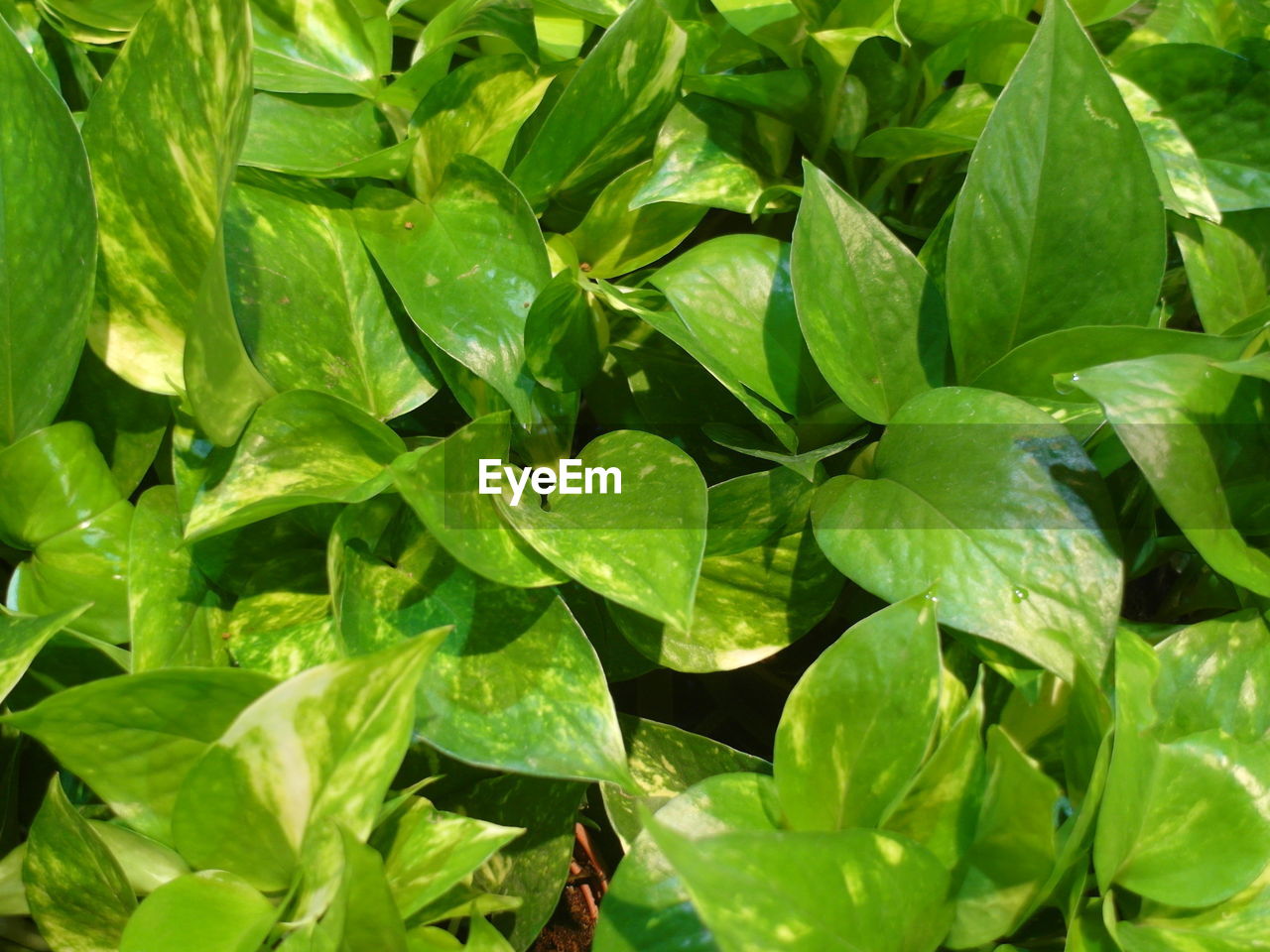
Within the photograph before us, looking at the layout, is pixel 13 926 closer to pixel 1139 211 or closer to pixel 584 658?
pixel 584 658

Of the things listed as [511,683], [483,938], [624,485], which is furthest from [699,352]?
[483,938]

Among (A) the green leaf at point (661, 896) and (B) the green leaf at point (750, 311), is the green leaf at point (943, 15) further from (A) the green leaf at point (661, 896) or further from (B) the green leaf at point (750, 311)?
(A) the green leaf at point (661, 896)

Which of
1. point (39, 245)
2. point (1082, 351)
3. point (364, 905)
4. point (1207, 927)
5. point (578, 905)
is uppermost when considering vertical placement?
point (39, 245)

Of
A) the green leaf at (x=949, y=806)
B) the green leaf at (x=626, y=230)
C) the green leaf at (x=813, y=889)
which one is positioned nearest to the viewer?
the green leaf at (x=813, y=889)

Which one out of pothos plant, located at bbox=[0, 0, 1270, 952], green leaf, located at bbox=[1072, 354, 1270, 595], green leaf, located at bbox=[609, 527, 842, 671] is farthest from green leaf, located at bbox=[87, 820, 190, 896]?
green leaf, located at bbox=[1072, 354, 1270, 595]

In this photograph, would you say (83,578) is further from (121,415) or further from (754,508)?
(754,508)

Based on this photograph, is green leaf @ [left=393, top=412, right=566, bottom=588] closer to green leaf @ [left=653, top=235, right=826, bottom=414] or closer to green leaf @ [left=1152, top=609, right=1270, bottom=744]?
green leaf @ [left=653, top=235, right=826, bottom=414]

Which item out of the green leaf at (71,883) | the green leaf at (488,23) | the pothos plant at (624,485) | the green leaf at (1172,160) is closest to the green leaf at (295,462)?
the pothos plant at (624,485)
